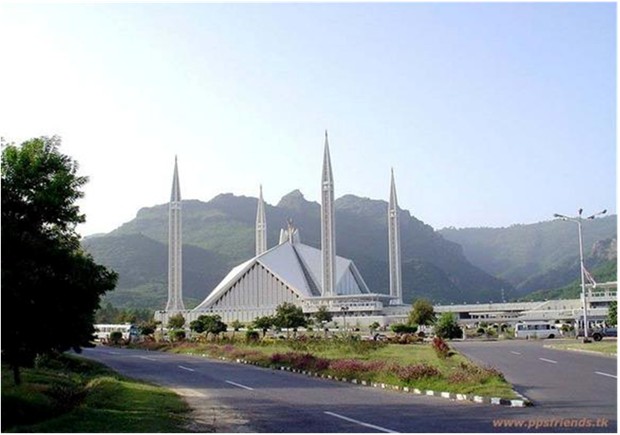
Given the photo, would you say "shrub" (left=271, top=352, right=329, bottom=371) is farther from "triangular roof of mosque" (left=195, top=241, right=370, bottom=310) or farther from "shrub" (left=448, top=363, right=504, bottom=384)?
Answer: "triangular roof of mosque" (left=195, top=241, right=370, bottom=310)

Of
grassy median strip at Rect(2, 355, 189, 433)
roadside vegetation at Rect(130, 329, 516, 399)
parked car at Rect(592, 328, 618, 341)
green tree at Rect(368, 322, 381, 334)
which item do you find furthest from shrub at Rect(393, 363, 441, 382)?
green tree at Rect(368, 322, 381, 334)

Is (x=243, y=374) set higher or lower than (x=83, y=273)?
lower

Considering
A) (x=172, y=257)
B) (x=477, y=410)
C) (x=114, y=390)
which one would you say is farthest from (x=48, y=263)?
(x=172, y=257)

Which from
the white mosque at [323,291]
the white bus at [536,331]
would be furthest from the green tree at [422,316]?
the white mosque at [323,291]

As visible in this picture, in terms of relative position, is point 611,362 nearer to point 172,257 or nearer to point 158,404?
point 158,404

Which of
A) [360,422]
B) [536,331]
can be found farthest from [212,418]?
[536,331]

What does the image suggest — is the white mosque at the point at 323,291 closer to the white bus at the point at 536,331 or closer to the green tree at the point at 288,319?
the green tree at the point at 288,319
